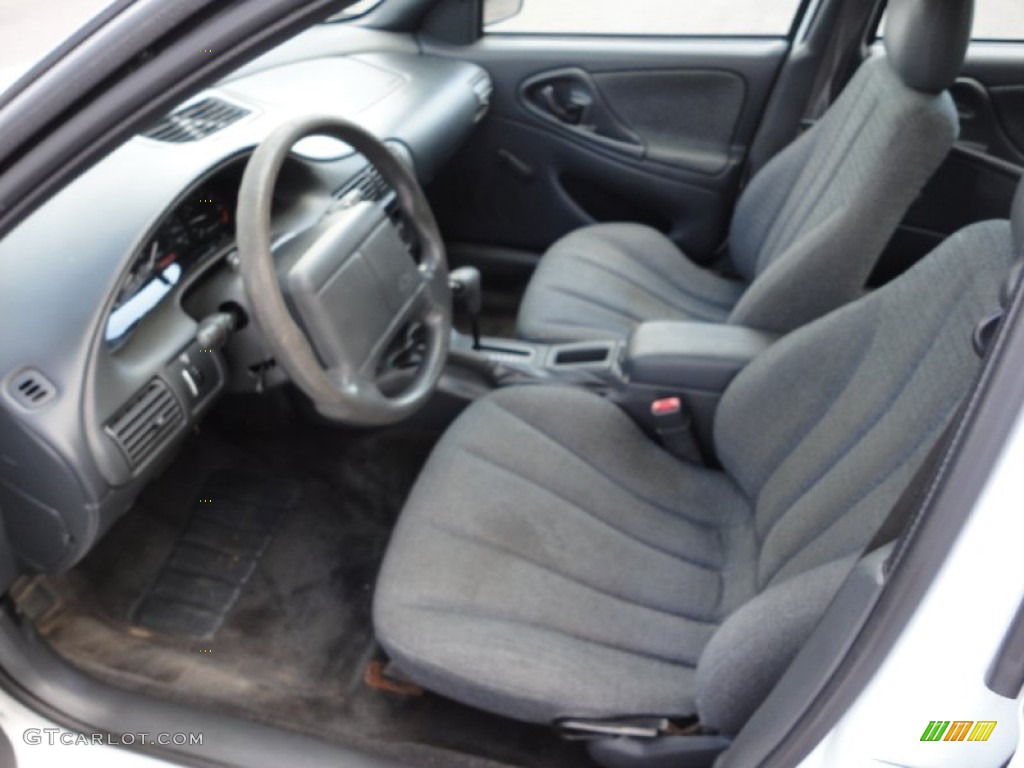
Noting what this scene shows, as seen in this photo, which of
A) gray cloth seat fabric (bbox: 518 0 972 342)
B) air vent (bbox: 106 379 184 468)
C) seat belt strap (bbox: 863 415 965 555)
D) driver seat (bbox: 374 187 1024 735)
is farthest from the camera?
gray cloth seat fabric (bbox: 518 0 972 342)

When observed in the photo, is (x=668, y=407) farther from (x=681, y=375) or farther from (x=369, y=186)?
(x=369, y=186)

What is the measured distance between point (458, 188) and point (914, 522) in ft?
6.01

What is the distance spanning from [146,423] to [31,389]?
0.56 feet

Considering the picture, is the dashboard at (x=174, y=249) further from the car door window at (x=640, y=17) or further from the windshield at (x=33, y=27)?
the car door window at (x=640, y=17)

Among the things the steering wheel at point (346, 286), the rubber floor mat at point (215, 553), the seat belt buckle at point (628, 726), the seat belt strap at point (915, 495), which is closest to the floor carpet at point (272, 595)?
the rubber floor mat at point (215, 553)

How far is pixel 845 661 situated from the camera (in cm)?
69

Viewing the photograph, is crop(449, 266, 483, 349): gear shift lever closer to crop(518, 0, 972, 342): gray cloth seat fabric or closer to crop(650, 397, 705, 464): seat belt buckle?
crop(518, 0, 972, 342): gray cloth seat fabric

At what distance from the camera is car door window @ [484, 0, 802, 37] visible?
2.10 metres

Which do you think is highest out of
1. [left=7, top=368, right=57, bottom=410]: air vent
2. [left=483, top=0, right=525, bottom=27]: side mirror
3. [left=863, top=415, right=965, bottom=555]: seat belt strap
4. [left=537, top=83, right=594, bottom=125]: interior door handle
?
[left=863, top=415, right=965, bottom=555]: seat belt strap

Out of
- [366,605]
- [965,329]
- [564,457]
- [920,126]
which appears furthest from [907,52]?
[366,605]

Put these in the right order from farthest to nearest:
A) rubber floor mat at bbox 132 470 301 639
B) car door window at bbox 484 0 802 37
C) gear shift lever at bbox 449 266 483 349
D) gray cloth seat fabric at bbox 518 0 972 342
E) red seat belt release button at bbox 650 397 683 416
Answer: car door window at bbox 484 0 802 37
gear shift lever at bbox 449 266 483 349
rubber floor mat at bbox 132 470 301 639
red seat belt release button at bbox 650 397 683 416
gray cloth seat fabric at bbox 518 0 972 342

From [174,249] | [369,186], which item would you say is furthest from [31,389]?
[369,186]

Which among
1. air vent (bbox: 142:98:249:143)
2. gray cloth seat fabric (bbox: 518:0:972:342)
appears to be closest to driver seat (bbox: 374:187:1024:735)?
gray cloth seat fabric (bbox: 518:0:972:342)

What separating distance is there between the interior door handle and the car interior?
95 mm
